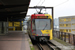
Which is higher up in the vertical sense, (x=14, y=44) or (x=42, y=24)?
(x=42, y=24)

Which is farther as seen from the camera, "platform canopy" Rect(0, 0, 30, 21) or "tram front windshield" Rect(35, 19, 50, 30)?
"tram front windshield" Rect(35, 19, 50, 30)

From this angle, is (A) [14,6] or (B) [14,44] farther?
(A) [14,6]

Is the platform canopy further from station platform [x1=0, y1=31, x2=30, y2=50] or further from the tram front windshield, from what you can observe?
station platform [x1=0, y1=31, x2=30, y2=50]

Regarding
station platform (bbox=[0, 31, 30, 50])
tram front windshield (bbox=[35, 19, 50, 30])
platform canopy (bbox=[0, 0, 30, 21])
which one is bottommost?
station platform (bbox=[0, 31, 30, 50])

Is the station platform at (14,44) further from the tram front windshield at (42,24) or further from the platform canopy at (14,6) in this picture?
the platform canopy at (14,6)

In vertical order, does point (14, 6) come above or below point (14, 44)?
above

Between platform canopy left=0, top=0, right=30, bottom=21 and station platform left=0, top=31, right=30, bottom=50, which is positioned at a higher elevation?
platform canopy left=0, top=0, right=30, bottom=21

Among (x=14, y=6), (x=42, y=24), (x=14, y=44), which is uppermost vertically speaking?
(x=14, y=6)

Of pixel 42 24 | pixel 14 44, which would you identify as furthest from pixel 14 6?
pixel 14 44

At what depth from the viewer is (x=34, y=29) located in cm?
1246

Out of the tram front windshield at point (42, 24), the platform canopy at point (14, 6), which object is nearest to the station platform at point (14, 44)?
the tram front windshield at point (42, 24)

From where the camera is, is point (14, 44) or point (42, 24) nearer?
point (14, 44)

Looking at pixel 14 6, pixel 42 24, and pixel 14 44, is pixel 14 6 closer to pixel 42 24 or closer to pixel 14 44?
pixel 42 24

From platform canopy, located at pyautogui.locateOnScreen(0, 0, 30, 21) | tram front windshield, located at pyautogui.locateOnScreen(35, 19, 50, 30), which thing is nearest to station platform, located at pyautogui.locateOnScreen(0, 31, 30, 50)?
tram front windshield, located at pyautogui.locateOnScreen(35, 19, 50, 30)
